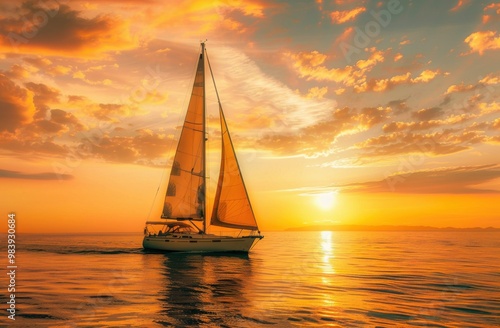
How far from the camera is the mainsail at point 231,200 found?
4831 cm

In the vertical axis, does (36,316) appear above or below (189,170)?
below

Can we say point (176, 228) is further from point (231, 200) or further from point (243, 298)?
point (243, 298)

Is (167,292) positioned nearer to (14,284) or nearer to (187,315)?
(187,315)

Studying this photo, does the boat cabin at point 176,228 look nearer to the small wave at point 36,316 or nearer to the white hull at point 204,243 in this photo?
the white hull at point 204,243

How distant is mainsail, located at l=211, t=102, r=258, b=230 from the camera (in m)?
48.3

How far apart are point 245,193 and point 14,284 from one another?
26.3 metres

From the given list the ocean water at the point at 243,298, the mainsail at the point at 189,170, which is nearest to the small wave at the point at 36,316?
the ocean water at the point at 243,298

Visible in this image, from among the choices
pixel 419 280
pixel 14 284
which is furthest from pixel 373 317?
pixel 14 284

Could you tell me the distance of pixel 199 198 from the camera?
5141 cm

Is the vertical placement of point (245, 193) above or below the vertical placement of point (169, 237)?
above

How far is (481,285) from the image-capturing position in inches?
1268

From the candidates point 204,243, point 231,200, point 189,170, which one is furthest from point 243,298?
point 189,170

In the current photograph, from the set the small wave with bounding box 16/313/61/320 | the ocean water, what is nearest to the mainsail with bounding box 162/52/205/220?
the ocean water

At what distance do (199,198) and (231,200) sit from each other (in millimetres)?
5100
